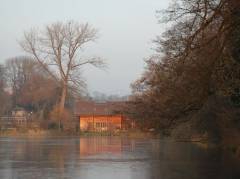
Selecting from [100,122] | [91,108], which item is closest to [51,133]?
[100,122]

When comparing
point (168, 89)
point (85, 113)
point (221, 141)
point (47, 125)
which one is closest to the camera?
point (168, 89)

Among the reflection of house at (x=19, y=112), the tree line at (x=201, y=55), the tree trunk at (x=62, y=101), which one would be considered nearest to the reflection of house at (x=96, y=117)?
the tree trunk at (x=62, y=101)

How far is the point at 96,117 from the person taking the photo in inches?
3501

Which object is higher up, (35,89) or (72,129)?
(35,89)

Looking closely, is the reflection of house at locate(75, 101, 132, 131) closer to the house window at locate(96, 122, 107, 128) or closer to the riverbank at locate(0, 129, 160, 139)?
the house window at locate(96, 122, 107, 128)

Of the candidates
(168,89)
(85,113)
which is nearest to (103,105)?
(85,113)

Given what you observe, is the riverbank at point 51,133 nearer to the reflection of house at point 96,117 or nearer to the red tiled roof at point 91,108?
the reflection of house at point 96,117

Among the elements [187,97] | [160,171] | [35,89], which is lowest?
[160,171]

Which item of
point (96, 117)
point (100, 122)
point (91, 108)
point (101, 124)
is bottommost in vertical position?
point (101, 124)

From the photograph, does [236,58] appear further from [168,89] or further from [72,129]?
[72,129]

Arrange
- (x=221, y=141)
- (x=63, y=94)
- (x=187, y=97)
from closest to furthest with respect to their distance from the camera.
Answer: (x=187, y=97) → (x=221, y=141) → (x=63, y=94)

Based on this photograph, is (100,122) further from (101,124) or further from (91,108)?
(91,108)

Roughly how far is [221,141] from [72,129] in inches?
1578

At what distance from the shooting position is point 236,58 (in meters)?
22.4
